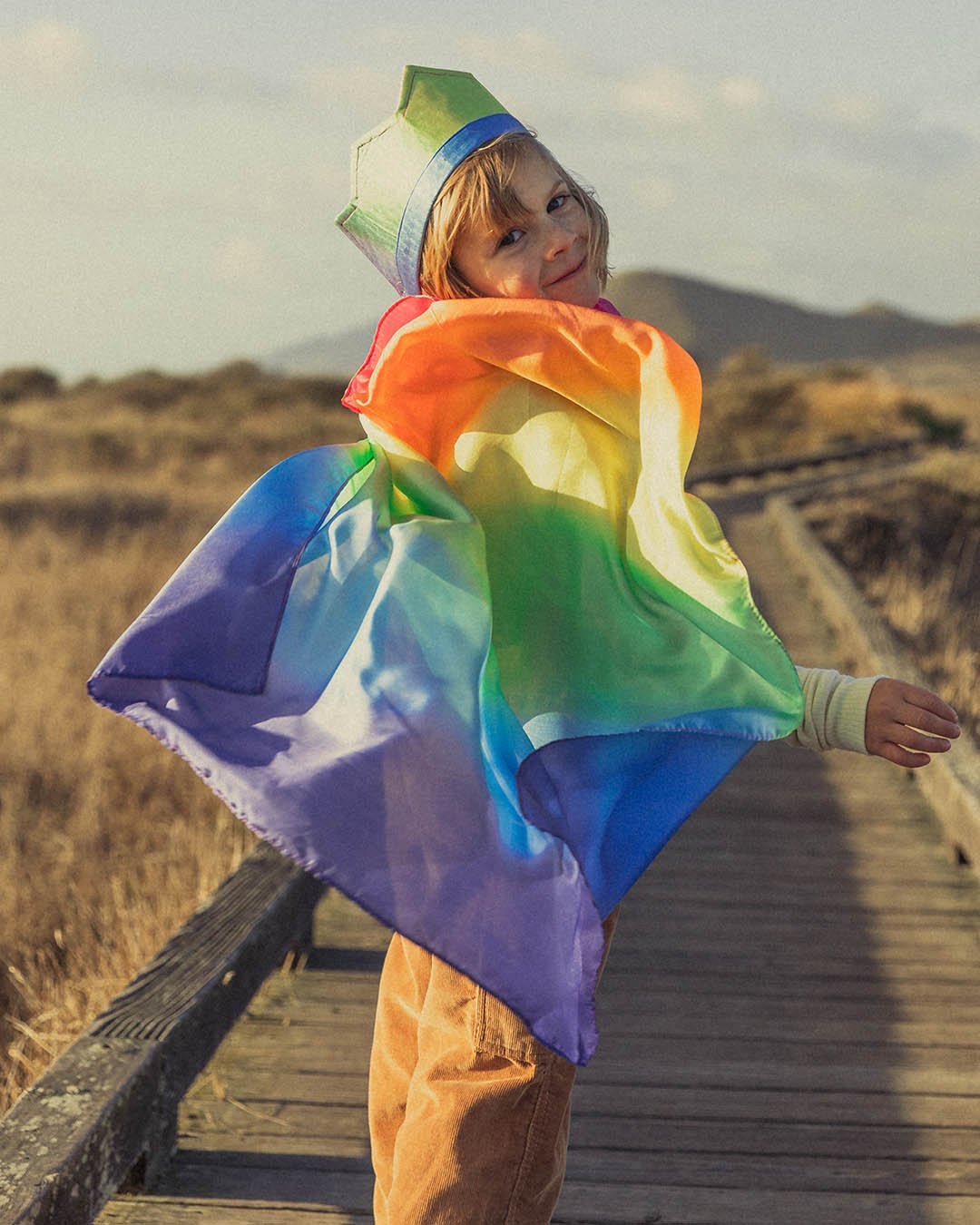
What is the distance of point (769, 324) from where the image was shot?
105625 mm

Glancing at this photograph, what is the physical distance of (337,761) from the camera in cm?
167

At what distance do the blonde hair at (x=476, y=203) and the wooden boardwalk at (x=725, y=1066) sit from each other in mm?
1571

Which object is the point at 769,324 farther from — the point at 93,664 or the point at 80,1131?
the point at 80,1131

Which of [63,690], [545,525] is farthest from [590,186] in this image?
[63,690]

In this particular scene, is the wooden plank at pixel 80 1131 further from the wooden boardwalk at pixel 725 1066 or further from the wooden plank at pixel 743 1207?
the wooden plank at pixel 743 1207

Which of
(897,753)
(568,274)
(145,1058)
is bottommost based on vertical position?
(145,1058)

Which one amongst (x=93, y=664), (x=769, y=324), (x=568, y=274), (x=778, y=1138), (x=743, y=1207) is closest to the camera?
(x=568, y=274)

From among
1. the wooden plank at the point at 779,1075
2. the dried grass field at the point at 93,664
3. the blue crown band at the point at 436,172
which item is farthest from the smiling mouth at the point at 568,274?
the dried grass field at the point at 93,664

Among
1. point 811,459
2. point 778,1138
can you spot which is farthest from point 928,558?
point 778,1138

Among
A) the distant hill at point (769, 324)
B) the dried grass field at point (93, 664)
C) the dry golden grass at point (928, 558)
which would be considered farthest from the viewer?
the distant hill at point (769, 324)

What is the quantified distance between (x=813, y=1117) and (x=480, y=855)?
1406mm

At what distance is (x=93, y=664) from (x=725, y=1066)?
20.1 feet

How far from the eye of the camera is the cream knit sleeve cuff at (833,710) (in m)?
1.86

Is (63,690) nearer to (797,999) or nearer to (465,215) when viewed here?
(797,999)
